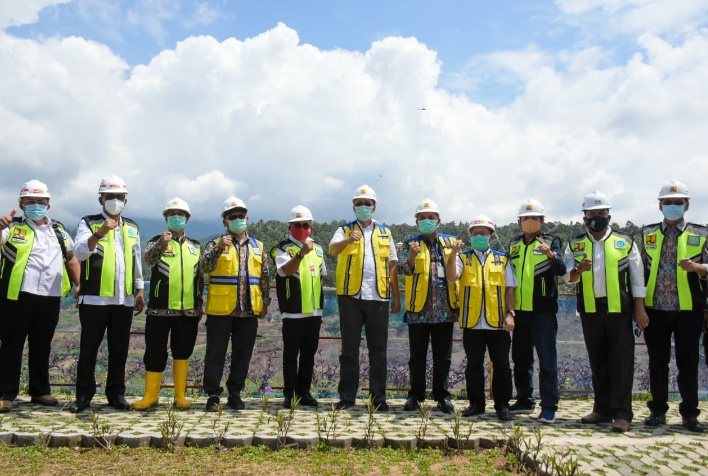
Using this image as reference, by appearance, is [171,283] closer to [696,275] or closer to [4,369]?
[4,369]

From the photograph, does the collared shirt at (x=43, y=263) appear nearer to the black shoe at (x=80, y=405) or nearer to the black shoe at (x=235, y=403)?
the black shoe at (x=80, y=405)

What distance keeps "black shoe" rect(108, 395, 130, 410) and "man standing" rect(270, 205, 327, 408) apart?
1671 mm

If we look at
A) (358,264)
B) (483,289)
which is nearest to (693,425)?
(483,289)

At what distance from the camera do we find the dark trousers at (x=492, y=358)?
257 inches

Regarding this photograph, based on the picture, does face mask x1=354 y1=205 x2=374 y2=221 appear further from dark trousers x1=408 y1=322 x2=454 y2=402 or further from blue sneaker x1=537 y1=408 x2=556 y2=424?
blue sneaker x1=537 y1=408 x2=556 y2=424

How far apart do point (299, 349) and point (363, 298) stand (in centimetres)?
99

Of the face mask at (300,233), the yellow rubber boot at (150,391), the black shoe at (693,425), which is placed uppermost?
the face mask at (300,233)

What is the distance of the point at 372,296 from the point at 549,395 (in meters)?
2.07

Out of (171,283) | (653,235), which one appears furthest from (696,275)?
(171,283)

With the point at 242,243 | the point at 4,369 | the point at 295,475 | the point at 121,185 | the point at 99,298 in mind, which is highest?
the point at 121,185

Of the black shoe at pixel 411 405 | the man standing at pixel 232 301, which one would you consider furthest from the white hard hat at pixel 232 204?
the black shoe at pixel 411 405

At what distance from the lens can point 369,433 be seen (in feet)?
17.0

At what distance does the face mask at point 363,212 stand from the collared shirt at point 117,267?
7.80 feet

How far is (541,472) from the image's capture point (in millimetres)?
4367
